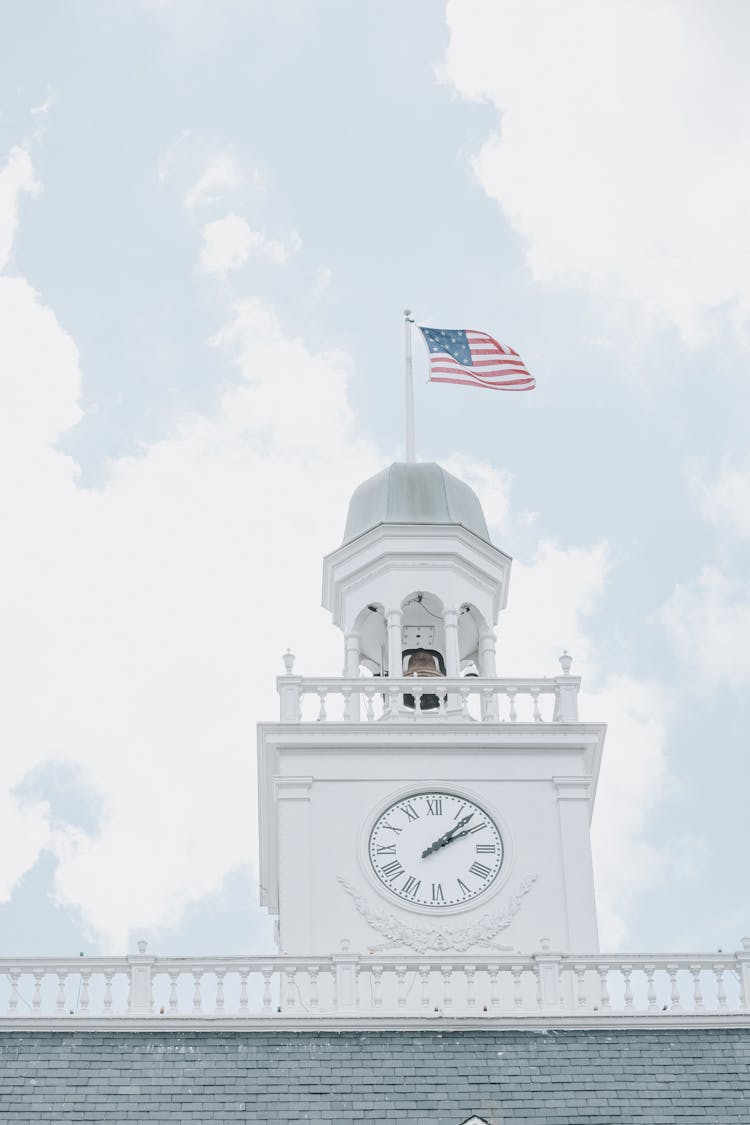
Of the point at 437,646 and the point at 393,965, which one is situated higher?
the point at 437,646

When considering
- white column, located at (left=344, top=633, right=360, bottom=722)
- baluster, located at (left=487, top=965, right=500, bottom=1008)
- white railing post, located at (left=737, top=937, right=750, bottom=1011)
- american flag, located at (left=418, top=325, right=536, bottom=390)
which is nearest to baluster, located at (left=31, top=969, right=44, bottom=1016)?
baluster, located at (left=487, top=965, right=500, bottom=1008)

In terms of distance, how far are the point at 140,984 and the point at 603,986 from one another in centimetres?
607

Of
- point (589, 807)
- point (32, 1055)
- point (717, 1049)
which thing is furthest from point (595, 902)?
point (32, 1055)

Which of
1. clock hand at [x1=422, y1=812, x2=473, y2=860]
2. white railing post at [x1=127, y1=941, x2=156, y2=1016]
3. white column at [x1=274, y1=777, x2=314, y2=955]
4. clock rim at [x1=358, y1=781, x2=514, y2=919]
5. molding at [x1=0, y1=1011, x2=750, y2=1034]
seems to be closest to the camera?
molding at [x1=0, y1=1011, x2=750, y2=1034]

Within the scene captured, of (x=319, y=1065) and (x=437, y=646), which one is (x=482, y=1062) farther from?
(x=437, y=646)

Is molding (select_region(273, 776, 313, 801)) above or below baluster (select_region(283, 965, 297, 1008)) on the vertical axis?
above

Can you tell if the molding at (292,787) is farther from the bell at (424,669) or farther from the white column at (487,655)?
the white column at (487,655)

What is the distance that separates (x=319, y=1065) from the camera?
31.4m

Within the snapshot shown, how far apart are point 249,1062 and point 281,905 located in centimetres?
748

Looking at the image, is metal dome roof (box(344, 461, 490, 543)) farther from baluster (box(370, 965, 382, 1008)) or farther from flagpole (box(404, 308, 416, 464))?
baluster (box(370, 965, 382, 1008))

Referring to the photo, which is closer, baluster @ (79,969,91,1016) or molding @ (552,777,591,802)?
baluster @ (79,969,91,1016)

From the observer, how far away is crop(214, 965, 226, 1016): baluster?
32.6 meters

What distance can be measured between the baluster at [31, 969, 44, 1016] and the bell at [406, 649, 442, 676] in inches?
476

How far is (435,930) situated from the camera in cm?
3850
